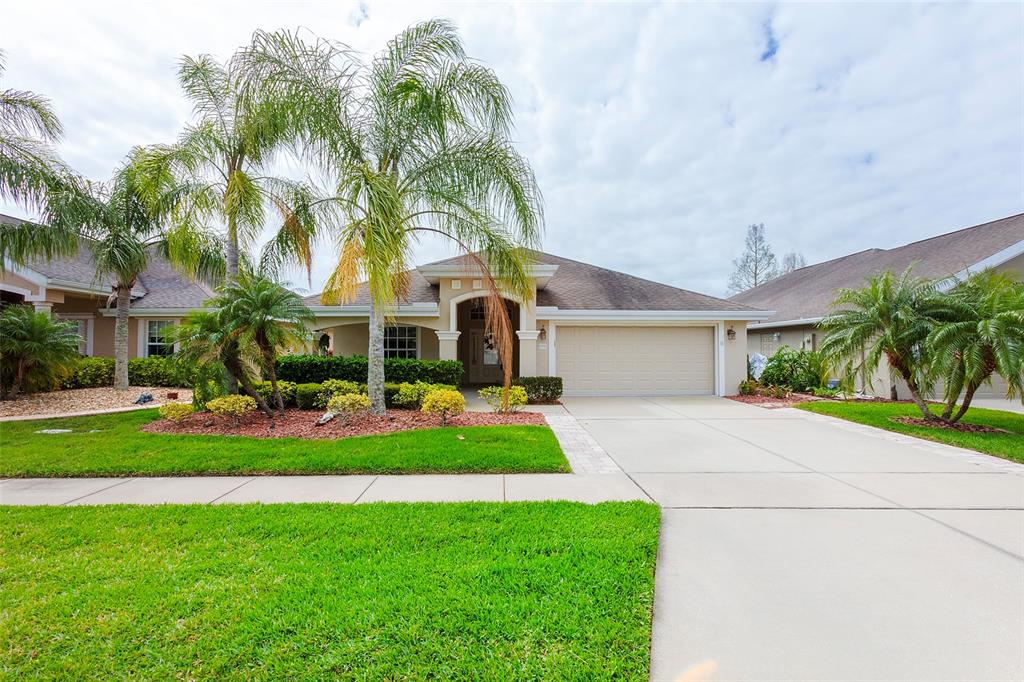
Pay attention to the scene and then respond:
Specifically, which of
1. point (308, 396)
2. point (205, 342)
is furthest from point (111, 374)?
point (205, 342)

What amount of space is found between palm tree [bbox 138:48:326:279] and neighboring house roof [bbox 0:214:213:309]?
450cm

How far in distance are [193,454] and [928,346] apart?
12.1m

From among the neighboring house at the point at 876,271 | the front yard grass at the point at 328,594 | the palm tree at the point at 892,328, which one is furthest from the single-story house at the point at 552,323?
the front yard grass at the point at 328,594

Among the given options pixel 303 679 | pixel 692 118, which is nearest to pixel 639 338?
pixel 692 118

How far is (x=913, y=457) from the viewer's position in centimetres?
645

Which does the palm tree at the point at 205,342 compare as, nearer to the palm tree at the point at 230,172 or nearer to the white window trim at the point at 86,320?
the palm tree at the point at 230,172

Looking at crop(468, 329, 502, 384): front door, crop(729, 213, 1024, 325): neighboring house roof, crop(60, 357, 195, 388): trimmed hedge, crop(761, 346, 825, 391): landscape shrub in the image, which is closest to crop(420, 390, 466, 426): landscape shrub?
crop(60, 357, 195, 388): trimmed hedge

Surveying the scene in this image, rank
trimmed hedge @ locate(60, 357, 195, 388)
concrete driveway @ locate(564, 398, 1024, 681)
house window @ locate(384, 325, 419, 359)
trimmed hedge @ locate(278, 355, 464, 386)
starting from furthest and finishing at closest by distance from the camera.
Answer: house window @ locate(384, 325, 419, 359) → trimmed hedge @ locate(60, 357, 195, 388) → trimmed hedge @ locate(278, 355, 464, 386) → concrete driveway @ locate(564, 398, 1024, 681)

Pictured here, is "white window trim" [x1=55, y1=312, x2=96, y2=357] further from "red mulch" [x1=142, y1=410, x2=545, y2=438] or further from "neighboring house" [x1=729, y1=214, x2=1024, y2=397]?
"neighboring house" [x1=729, y1=214, x2=1024, y2=397]

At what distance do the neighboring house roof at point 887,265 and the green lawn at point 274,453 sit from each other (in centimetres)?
1230

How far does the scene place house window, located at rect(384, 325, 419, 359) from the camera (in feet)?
51.6

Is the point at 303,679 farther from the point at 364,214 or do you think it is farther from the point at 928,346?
the point at 928,346

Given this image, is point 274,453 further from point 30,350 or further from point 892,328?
point 892,328

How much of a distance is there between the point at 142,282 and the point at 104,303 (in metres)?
1.44
